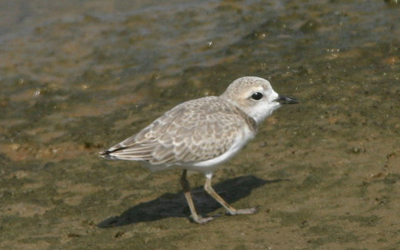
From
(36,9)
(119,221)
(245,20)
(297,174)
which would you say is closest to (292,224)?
(297,174)

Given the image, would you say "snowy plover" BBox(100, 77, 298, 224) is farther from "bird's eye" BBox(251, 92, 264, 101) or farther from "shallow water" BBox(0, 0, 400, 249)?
"shallow water" BBox(0, 0, 400, 249)

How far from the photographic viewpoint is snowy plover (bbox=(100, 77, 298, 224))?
7.79 meters

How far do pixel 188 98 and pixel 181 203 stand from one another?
2.75 m

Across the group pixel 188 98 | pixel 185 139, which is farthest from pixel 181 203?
pixel 188 98

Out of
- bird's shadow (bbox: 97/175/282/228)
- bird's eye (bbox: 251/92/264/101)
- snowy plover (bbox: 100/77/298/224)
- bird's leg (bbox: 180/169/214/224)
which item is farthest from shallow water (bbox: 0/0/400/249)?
bird's eye (bbox: 251/92/264/101)

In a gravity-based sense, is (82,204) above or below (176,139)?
below

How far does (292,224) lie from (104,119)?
13.5ft

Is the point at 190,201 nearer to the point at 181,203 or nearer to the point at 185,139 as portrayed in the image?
the point at 181,203

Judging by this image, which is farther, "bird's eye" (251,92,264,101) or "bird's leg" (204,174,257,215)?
"bird's eye" (251,92,264,101)

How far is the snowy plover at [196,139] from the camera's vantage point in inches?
307

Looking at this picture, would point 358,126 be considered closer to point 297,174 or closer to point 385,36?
point 297,174

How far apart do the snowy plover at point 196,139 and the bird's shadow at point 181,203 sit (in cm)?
35

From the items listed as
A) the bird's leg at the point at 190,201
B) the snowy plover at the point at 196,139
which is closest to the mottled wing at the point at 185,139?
the snowy plover at the point at 196,139

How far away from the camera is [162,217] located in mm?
8008
